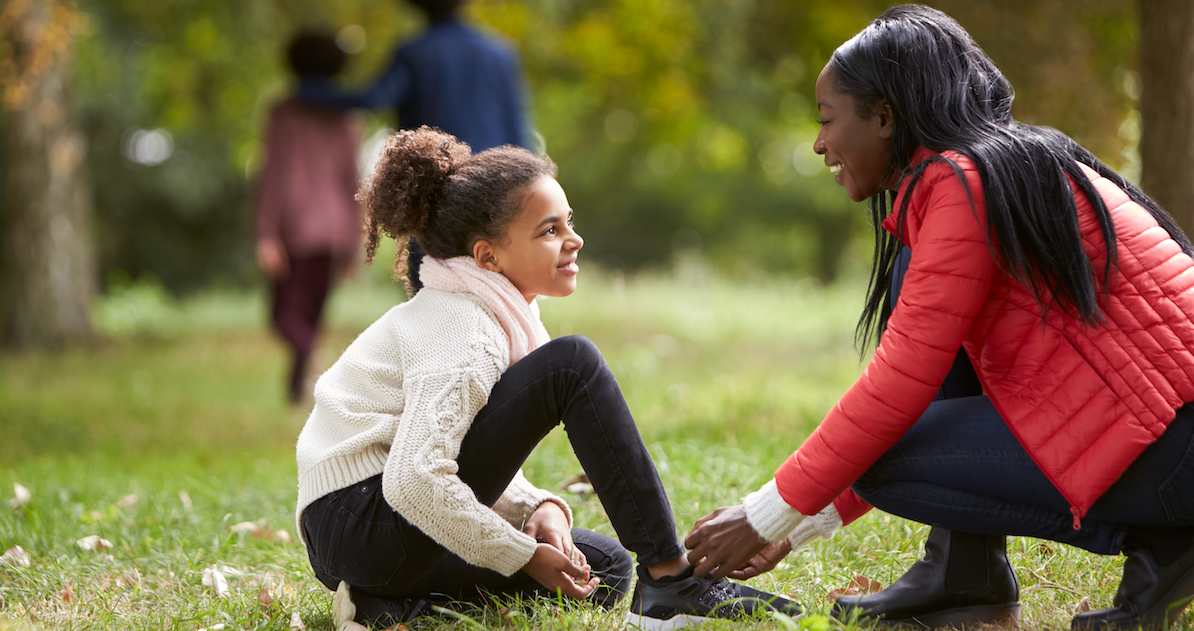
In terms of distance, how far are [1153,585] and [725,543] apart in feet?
2.66

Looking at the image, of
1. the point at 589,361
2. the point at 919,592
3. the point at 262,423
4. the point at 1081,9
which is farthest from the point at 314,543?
the point at 1081,9

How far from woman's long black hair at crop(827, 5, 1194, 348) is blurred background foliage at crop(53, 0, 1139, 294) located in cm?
392

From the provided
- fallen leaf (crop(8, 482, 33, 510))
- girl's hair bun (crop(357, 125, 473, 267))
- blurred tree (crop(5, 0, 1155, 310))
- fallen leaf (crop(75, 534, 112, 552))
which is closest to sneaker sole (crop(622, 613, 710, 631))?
girl's hair bun (crop(357, 125, 473, 267))

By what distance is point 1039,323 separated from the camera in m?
1.91

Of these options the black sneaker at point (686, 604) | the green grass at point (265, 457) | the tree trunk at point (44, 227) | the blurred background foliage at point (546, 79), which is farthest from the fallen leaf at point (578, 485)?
the tree trunk at point (44, 227)

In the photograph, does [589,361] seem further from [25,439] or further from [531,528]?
[25,439]

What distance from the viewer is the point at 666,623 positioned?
6.72 feet

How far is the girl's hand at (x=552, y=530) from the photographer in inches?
86.8

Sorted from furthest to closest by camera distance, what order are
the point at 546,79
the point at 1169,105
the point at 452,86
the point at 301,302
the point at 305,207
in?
1. the point at 546,79
2. the point at 301,302
3. the point at 305,207
4. the point at 452,86
5. the point at 1169,105

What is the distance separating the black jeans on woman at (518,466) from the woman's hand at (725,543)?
0.07 metres

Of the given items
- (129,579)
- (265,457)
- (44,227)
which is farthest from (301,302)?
(44,227)

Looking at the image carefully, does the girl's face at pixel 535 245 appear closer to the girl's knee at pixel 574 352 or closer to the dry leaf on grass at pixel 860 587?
the girl's knee at pixel 574 352

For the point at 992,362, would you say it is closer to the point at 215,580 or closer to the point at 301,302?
the point at 215,580

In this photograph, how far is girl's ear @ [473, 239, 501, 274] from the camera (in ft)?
7.21
